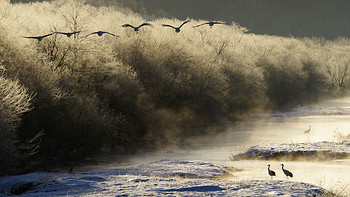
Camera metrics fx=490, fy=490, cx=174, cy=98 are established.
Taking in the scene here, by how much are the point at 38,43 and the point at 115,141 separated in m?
8.71

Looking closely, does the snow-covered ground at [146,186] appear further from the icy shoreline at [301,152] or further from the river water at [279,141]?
the icy shoreline at [301,152]

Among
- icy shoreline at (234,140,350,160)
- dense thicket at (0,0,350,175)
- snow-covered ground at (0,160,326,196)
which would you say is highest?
dense thicket at (0,0,350,175)

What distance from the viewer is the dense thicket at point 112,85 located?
29062mm

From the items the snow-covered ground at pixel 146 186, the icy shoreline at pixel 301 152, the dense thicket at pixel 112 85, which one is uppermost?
the dense thicket at pixel 112 85

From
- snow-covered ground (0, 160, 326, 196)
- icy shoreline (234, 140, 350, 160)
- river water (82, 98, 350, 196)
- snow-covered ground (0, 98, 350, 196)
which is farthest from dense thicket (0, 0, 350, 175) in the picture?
icy shoreline (234, 140, 350, 160)

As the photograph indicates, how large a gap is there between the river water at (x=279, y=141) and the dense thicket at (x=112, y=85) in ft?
8.82

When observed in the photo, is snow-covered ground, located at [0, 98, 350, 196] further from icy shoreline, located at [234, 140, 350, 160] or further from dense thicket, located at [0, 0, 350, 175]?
dense thicket, located at [0, 0, 350, 175]

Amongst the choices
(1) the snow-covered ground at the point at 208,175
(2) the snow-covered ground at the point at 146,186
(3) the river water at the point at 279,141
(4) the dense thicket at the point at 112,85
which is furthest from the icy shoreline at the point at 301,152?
(4) the dense thicket at the point at 112,85

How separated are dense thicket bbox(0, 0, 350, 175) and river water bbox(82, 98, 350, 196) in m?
2.69

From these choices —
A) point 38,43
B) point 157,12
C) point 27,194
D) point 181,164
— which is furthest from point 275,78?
point 157,12

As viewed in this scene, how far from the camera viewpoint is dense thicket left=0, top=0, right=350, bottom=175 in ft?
95.3

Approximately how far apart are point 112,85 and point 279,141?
1335cm

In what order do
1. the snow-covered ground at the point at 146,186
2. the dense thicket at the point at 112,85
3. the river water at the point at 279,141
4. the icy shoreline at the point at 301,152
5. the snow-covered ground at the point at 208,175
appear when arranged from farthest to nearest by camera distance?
1. the dense thicket at the point at 112,85
2. the icy shoreline at the point at 301,152
3. the river water at the point at 279,141
4. the snow-covered ground at the point at 208,175
5. the snow-covered ground at the point at 146,186

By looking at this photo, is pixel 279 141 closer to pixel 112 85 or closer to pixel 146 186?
pixel 112 85
